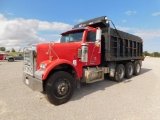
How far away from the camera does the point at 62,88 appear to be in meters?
4.62

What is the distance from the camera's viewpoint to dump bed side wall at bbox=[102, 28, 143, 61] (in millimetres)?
6785

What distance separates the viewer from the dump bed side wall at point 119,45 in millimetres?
6785

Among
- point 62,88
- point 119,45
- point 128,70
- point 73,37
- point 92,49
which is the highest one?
point 73,37

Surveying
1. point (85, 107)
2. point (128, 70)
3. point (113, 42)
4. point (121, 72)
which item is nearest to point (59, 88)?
point (85, 107)

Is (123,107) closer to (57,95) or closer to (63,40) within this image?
(57,95)

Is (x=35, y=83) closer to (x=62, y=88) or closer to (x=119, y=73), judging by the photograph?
(x=62, y=88)

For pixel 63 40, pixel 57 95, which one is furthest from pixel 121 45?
pixel 57 95

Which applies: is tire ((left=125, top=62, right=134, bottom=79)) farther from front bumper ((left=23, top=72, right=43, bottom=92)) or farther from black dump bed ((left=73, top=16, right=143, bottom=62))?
front bumper ((left=23, top=72, right=43, bottom=92))

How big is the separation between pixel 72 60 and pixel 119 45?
3.65m

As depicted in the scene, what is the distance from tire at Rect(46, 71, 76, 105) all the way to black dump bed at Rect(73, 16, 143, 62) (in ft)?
9.14

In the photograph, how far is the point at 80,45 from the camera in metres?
5.34

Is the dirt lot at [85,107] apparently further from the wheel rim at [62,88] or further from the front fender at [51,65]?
the front fender at [51,65]

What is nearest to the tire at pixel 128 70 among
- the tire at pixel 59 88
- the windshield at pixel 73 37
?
the windshield at pixel 73 37

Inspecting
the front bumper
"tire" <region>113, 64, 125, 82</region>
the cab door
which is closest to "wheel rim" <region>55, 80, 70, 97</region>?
the front bumper
